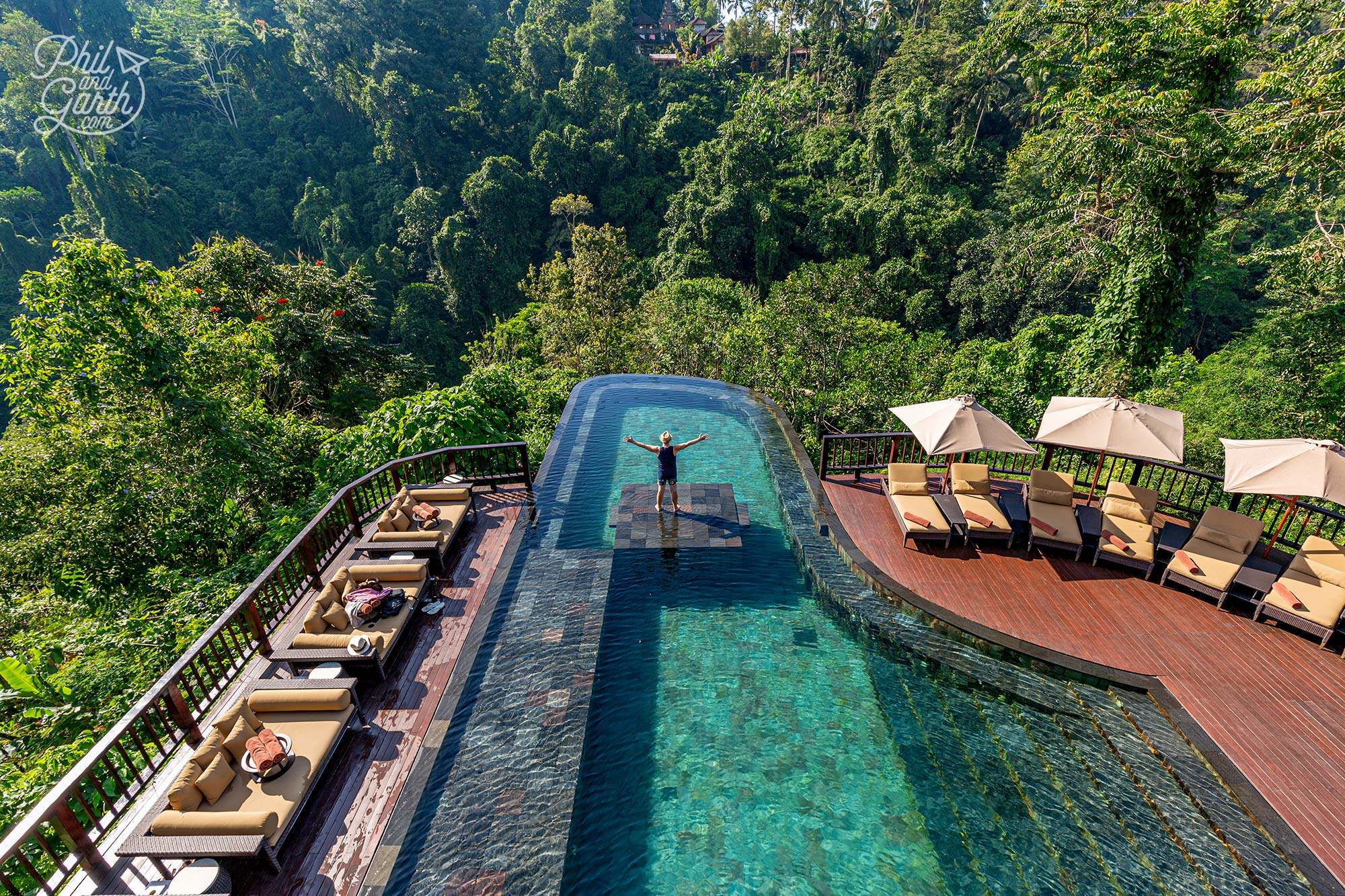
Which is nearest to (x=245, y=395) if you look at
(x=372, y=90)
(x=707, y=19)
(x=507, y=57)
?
(x=372, y=90)

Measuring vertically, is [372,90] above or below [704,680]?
above

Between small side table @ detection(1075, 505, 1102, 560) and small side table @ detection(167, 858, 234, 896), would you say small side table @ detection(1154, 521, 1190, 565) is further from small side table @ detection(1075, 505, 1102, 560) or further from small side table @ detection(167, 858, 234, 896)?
small side table @ detection(167, 858, 234, 896)

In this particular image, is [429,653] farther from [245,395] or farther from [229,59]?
[229,59]

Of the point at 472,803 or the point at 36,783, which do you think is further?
the point at 36,783

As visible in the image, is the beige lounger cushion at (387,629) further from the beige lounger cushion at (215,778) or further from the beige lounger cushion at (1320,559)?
the beige lounger cushion at (1320,559)

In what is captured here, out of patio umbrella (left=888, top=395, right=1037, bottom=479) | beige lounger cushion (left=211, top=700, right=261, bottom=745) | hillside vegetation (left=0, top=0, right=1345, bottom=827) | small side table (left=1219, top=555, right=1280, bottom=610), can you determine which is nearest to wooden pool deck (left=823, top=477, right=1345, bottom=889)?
small side table (left=1219, top=555, right=1280, bottom=610)

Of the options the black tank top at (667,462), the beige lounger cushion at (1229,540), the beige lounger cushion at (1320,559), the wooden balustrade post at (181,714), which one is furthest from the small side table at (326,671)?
the beige lounger cushion at (1320,559)
